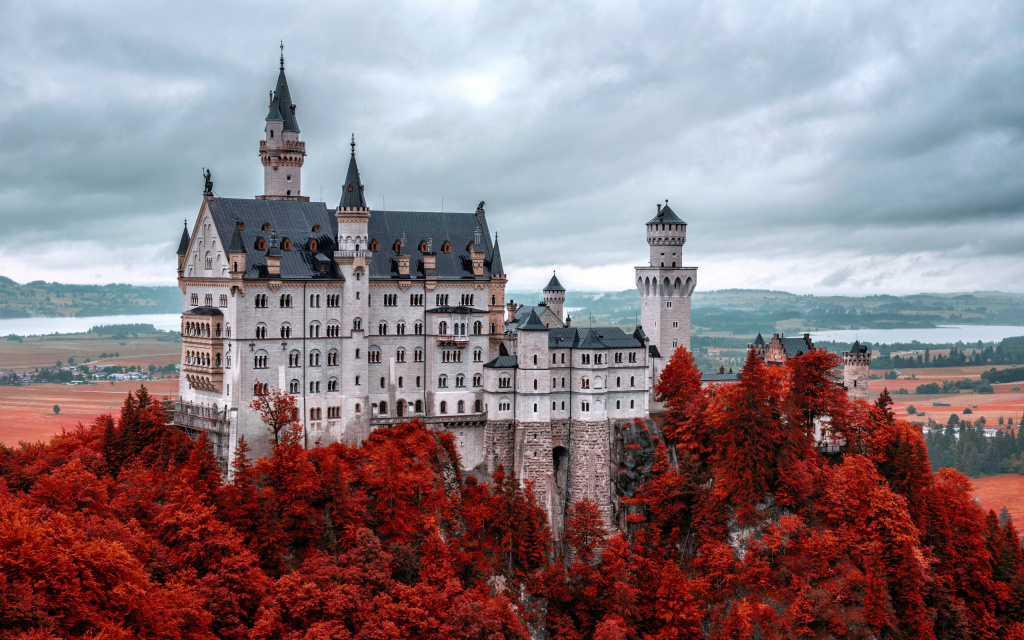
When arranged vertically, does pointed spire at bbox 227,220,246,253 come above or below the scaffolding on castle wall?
above

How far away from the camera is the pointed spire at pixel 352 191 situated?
91.4 meters

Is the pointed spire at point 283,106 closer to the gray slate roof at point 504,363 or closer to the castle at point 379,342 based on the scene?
the castle at point 379,342

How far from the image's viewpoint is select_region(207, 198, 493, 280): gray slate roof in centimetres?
8750

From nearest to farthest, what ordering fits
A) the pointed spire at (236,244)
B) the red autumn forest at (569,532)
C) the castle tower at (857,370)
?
the red autumn forest at (569,532) < the pointed spire at (236,244) < the castle tower at (857,370)

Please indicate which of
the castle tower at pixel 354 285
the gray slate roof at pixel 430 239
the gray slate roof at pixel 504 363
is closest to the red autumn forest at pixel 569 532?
the castle tower at pixel 354 285

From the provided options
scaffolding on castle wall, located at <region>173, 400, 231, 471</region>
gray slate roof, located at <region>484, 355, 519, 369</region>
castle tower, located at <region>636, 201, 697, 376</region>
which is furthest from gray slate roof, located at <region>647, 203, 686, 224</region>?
scaffolding on castle wall, located at <region>173, 400, 231, 471</region>

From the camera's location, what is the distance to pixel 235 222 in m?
87.4

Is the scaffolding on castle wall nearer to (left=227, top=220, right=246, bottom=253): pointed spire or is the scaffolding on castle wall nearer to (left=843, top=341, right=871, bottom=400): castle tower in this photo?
(left=227, top=220, right=246, bottom=253): pointed spire

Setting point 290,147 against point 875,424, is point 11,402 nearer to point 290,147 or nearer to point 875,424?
point 290,147

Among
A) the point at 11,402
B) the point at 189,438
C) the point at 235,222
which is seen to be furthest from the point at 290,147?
the point at 11,402

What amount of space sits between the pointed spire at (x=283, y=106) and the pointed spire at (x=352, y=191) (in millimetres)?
9845

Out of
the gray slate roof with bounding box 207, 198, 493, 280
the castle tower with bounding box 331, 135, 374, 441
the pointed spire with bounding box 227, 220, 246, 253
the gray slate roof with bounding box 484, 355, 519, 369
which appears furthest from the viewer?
the gray slate roof with bounding box 484, 355, 519, 369

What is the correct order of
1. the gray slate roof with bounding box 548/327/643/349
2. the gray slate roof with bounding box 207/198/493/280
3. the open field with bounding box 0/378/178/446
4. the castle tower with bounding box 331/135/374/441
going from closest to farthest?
1. the gray slate roof with bounding box 207/198/493/280
2. the castle tower with bounding box 331/135/374/441
3. the gray slate roof with bounding box 548/327/643/349
4. the open field with bounding box 0/378/178/446

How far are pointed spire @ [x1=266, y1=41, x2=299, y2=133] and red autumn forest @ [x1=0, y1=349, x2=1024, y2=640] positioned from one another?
2883 cm
